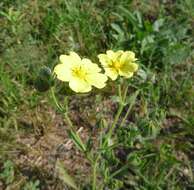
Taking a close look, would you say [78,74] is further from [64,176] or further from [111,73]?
[64,176]

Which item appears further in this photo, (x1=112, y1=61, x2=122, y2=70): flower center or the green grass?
the green grass

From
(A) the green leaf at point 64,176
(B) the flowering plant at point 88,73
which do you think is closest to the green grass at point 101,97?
(A) the green leaf at point 64,176

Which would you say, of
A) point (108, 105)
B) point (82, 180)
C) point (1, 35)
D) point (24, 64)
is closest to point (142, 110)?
point (108, 105)

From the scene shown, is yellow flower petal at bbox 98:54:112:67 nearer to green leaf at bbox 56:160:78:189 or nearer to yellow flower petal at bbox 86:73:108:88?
yellow flower petal at bbox 86:73:108:88

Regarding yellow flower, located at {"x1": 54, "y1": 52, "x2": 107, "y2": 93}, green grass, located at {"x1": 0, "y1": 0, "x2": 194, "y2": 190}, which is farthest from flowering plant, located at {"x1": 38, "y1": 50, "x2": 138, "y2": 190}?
green grass, located at {"x1": 0, "y1": 0, "x2": 194, "y2": 190}

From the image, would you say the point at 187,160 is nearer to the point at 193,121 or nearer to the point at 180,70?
the point at 193,121

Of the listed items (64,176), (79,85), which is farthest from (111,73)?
(64,176)
